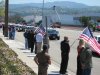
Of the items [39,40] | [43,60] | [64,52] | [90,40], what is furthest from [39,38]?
[43,60]

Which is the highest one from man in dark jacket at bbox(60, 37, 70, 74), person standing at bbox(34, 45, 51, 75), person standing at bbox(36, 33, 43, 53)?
person standing at bbox(34, 45, 51, 75)

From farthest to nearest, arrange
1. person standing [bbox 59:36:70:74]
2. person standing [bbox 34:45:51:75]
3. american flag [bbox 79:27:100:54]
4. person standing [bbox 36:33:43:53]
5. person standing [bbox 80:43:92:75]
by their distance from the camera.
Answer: person standing [bbox 36:33:43:53] → person standing [bbox 59:36:70:74] → american flag [bbox 79:27:100:54] → person standing [bbox 80:43:92:75] → person standing [bbox 34:45:51:75]

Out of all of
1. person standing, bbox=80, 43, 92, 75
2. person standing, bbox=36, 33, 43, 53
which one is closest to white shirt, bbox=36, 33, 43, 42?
person standing, bbox=36, 33, 43, 53

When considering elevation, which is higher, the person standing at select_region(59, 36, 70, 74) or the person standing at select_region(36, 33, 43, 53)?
Result: the person standing at select_region(59, 36, 70, 74)

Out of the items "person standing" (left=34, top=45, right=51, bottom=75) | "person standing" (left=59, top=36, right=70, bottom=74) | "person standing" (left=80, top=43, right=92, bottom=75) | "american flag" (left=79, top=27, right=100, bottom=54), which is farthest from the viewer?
"person standing" (left=59, top=36, right=70, bottom=74)

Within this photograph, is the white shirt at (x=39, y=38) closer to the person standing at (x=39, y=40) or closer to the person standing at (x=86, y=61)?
the person standing at (x=39, y=40)

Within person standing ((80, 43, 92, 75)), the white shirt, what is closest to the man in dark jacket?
person standing ((80, 43, 92, 75))

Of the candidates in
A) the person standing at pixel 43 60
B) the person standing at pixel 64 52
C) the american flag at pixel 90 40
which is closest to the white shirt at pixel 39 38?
the person standing at pixel 64 52

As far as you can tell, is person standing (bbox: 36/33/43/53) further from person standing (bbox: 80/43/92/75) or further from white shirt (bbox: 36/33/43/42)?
person standing (bbox: 80/43/92/75)

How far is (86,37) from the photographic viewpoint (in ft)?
49.3

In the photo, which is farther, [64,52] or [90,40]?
[64,52]

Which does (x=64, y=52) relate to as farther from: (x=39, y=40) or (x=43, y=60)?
(x=39, y=40)

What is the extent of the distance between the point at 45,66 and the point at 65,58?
4.82m

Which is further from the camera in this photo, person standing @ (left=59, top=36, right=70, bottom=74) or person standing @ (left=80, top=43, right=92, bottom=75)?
person standing @ (left=59, top=36, right=70, bottom=74)
